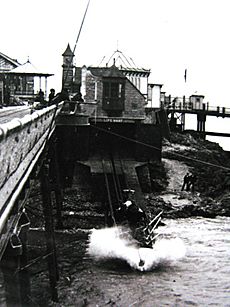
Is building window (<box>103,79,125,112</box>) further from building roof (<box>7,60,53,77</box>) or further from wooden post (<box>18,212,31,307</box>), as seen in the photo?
wooden post (<box>18,212,31,307</box>)

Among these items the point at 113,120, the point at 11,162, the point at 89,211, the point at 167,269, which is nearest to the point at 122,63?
the point at 113,120

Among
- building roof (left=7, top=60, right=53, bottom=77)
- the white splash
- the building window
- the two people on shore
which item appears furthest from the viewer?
building roof (left=7, top=60, right=53, bottom=77)

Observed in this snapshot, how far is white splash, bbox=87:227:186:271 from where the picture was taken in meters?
20.5

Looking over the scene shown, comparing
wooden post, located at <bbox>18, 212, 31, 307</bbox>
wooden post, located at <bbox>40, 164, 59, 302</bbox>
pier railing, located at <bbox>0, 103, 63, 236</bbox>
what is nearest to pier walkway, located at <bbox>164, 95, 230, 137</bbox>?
wooden post, located at <bbox>40, 164, 59, 302</bbox>

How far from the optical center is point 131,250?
21266mm

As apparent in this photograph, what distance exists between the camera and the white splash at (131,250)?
20.5 metres

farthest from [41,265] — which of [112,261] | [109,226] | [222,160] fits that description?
[222,160]

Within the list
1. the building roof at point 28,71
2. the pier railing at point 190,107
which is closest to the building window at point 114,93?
the building roof at point 28,71

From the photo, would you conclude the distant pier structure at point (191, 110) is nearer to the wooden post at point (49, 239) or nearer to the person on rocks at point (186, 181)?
the person on rocks at point (186, 181)

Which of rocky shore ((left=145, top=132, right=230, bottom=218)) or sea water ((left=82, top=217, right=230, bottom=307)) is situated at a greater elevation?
rocky shore ((left=145, top=132, right=230, bottom=218))

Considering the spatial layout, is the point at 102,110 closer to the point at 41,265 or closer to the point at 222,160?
the point at 222,160

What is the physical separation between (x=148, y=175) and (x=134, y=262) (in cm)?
1364

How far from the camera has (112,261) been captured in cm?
2106

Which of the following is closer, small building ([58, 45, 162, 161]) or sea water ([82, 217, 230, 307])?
sea water ([82, 217, 230, 307])
